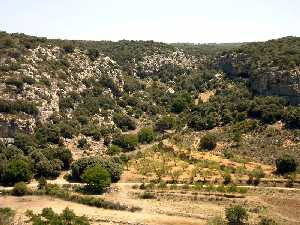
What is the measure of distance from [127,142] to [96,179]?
20921mm

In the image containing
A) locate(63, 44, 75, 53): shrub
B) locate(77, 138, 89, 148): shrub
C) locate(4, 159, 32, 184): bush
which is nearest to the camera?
locate(4, 159, 32, 184): bush

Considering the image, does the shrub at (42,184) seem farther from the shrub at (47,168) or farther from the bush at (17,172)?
the shrub at (47,168)

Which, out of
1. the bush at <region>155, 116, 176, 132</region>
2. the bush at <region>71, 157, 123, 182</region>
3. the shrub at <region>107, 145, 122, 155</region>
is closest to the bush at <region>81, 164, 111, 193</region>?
the bush at <region>71, 157, 123, 182</region>

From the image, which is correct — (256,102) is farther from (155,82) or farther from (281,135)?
(155,82)

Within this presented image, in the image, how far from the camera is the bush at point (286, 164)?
74375mm

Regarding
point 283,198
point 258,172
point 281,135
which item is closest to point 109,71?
point 281,135

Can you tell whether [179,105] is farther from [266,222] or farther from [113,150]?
[266,222]

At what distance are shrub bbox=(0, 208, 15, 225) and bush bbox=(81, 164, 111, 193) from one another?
1252 cm

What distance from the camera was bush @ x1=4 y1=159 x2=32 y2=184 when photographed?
71431 millimetres

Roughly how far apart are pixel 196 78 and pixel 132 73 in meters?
17.7

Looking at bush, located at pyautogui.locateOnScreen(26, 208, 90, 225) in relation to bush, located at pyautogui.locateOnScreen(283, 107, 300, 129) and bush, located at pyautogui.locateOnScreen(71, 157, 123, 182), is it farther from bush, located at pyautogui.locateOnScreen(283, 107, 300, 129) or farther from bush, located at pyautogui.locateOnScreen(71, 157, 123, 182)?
bush, located at pyautogui.locateOnScreen(283, 107, 300, 129)

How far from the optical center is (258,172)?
73438 mm

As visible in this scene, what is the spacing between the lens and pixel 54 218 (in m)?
56.7

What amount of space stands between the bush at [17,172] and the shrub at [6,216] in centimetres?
1111
